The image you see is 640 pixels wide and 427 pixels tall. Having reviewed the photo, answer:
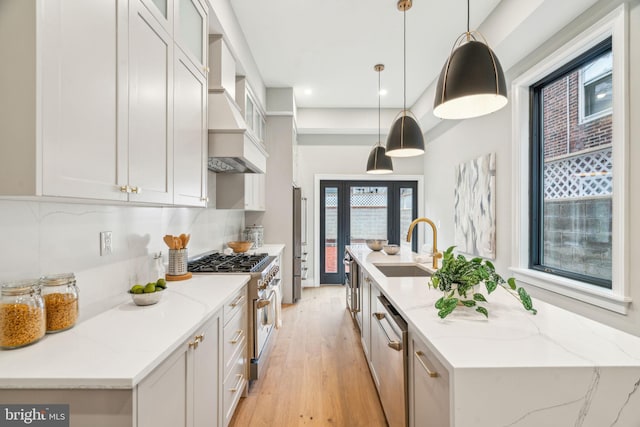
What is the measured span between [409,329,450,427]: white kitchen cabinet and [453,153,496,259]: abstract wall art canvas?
241 cm

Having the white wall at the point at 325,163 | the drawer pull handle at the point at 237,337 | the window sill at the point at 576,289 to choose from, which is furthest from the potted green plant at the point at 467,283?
the white wall at the point at 325,163

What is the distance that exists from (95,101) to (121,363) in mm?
862

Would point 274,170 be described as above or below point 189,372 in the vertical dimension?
above

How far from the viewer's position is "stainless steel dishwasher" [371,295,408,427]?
1395 mm

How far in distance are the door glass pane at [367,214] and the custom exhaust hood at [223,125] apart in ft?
10.6

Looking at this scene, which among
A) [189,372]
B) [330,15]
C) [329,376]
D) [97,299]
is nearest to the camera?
[189,372]

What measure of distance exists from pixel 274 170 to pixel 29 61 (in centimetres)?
359

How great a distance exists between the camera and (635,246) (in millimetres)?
1772

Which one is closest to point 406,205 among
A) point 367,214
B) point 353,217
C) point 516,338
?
point 367,214

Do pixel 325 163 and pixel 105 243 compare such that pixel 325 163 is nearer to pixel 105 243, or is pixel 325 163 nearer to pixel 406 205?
pixel 406 205

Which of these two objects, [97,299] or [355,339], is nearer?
[97,299]

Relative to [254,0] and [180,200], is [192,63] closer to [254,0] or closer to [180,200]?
[180,200]

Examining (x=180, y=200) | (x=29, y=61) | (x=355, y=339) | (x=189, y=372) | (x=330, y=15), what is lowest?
(x=355, y=339)

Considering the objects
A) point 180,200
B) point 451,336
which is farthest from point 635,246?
point 180,200
